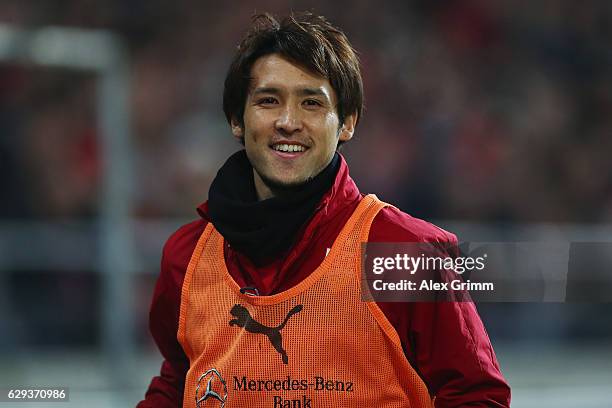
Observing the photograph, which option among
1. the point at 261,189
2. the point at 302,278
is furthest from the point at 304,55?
the point at 302,278

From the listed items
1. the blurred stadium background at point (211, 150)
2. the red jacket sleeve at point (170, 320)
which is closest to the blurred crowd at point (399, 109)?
the blurred stadium background at point (211, 150)

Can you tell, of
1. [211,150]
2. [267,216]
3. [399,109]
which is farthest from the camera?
[399,109]

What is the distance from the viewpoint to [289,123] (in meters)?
1.73

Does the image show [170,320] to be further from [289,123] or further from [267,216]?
[289,123]

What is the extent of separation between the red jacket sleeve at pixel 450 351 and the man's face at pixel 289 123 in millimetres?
212

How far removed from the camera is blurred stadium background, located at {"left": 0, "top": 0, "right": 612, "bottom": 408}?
4.37 meters

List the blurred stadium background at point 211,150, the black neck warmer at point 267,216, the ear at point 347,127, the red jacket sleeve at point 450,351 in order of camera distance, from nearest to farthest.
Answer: the red jacket sleeve at point 450,351
the black neck warmer at point 267,216
the ear at point 347,127
the blurred stadium background at point 211,150

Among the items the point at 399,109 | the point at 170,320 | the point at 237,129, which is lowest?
the point at 170,320

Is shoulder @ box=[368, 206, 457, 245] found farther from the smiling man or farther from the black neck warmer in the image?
the black neck warmer

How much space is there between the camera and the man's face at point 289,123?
1.74 metres

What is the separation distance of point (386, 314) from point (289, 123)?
1.23 feet

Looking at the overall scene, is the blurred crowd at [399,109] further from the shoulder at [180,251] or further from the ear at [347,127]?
the ear at [347,127]

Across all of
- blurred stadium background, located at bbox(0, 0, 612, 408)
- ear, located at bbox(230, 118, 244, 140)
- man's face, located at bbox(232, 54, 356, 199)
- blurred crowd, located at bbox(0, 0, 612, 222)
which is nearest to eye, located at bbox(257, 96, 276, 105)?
man's face, located at bbox(232, 54, 356, 199)

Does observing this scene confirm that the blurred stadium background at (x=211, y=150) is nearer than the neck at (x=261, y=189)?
No
